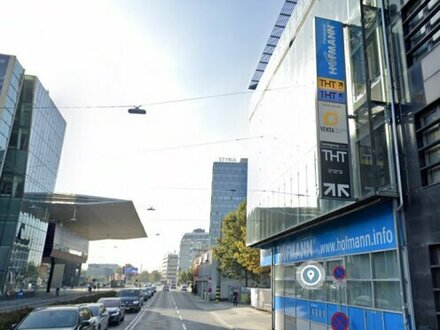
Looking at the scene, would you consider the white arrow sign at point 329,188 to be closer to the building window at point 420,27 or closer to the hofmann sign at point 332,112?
the hofmann sign at point 332,112

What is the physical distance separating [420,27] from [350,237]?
6.46 metres

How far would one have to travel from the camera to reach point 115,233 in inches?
3223

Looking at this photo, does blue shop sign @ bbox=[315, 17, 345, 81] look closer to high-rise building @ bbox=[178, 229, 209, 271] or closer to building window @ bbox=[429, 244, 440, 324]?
building window @ bbox=[429, 244, 440, 324]

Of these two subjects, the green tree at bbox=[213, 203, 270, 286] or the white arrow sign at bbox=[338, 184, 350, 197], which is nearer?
the white arrow sign at bbox=[338, 184, 350, 197]

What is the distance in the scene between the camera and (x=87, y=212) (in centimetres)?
6000

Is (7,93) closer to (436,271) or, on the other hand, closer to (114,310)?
(114,310)

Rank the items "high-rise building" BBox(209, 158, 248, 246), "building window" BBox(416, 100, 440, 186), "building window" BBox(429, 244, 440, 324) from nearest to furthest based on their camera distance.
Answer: "building window" BBox(429, 244, 440, 324), "building window" BBox(416, 100, 440, 186), "high-rise building" BBox(209, 158, 248, 246)

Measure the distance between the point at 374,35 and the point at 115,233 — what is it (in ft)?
252

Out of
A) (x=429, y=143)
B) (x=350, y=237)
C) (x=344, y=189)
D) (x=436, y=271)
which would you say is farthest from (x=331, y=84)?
(x=436, y=271)

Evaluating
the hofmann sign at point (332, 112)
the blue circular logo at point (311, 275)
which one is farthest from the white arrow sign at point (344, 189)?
the blue circular logo at point (311, 275)

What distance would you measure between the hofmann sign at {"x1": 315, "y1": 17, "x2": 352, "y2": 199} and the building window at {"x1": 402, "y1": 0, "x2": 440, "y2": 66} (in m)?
2.16

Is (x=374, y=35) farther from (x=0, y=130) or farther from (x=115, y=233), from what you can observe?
(x=115, y=233)

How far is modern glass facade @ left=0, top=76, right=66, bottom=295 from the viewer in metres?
40.4

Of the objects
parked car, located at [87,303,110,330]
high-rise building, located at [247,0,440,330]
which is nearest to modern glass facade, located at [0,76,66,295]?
parked car, located at [87,303,110,330]
